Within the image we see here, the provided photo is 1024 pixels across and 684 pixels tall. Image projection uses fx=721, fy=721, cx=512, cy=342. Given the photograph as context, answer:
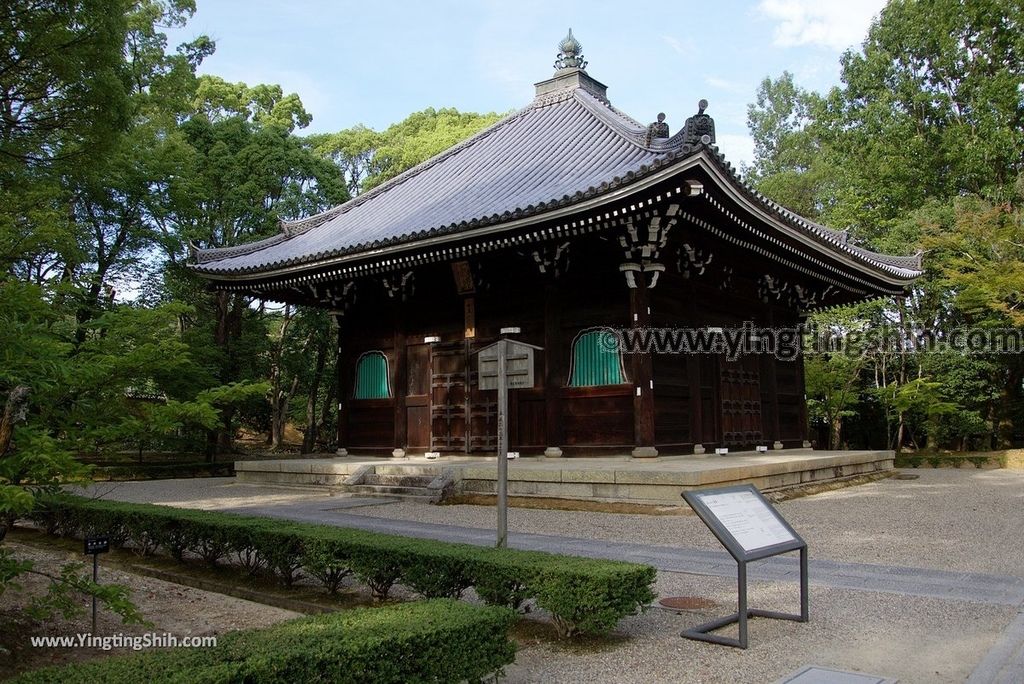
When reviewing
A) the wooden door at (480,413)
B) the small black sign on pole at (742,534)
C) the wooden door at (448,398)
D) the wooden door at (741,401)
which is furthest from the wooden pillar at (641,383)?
the small black sign on pole at (742,534)

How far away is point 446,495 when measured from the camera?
1254 centimetres

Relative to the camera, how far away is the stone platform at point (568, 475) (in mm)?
10789

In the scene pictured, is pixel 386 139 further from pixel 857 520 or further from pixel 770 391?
pixel 857 520

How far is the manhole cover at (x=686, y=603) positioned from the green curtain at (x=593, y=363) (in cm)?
744

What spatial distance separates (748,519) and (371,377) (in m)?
13.1

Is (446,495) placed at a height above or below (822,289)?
below

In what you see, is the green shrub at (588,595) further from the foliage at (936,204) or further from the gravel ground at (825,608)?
the foliage at (936,204)

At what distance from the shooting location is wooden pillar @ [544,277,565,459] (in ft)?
45.4

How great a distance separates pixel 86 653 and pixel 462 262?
10777mm

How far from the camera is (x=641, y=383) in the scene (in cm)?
1281

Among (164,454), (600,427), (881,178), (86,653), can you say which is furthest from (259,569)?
(881,178)

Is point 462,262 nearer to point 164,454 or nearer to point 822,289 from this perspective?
point 822,289

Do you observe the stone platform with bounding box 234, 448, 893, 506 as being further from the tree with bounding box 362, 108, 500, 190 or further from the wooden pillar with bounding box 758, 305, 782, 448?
the tree with bounding box 362, 108, 500, 190

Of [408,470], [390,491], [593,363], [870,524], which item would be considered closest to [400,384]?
[408,470]
